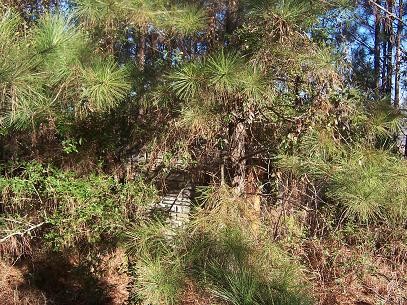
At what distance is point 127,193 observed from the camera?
5.30 metres

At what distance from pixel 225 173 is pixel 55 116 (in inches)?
68.1

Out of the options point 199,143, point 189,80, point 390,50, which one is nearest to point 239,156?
point 199,143

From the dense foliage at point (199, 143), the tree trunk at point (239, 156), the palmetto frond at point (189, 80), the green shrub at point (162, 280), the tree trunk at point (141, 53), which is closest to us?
the green shrub at point (162, 280)

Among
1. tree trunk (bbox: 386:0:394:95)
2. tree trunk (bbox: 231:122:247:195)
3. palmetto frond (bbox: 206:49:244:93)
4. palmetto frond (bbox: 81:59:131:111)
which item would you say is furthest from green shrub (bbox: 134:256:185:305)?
tree trunk (bbox: 386:0:394:95)

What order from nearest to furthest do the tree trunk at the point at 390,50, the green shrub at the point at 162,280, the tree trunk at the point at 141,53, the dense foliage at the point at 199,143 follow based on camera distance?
1. the green shrub at the point at 162,280
2. the dense foliage at the point at 199,143
3. the tree trunk at the point at 141,53
4. the tree trunk at the point at 390,50

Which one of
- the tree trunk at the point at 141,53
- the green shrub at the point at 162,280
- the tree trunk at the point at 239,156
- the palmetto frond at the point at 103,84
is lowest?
the green shrub at the point at 162,280

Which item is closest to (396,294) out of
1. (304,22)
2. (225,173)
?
(225,173)

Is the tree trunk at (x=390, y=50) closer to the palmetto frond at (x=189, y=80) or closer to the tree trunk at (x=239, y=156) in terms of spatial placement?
the tree trunk at (x=239, y=156)

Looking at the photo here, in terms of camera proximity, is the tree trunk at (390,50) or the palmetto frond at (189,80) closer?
the palmetto frond at (189,80)

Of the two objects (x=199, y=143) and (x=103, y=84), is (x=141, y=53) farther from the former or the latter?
(x=199, y=143)

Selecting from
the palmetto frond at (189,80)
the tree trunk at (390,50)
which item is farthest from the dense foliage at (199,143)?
the tree trunk at (390,50)

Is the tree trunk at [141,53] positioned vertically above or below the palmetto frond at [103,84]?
above

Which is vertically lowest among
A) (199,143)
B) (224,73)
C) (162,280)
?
(162,280)

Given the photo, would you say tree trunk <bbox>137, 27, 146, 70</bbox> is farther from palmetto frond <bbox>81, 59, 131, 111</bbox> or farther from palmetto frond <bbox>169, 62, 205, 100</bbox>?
palmetto frond <bbox>169, 62, 205, 100</bbox>
